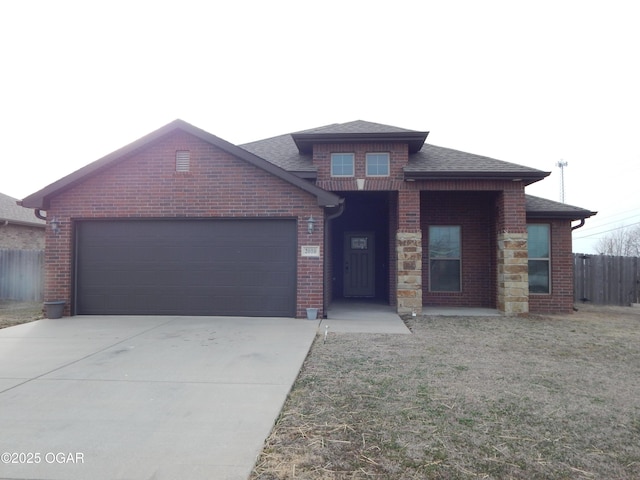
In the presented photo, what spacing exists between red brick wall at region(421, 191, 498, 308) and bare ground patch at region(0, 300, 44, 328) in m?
9.97

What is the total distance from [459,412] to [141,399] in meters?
3.24

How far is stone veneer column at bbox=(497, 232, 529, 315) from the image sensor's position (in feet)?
31.5

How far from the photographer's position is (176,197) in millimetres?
9164

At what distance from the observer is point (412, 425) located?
3.48 m

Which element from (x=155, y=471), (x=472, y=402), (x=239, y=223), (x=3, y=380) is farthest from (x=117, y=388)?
(x=239, y=223)

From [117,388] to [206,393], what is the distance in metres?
1.05

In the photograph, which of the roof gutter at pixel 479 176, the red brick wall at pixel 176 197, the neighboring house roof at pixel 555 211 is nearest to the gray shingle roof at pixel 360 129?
the roof gutter at pixel 479 176

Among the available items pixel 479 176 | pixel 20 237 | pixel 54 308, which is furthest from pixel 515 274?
pixel 20 237

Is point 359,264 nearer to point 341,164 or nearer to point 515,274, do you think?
point 341,164

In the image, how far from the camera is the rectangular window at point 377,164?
1022 cm

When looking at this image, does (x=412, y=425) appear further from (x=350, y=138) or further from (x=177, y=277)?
(x=350, y=138)

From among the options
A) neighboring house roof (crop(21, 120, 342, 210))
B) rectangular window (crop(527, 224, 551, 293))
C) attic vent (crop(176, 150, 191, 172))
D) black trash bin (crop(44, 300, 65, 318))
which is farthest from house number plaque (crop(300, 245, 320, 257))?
rectangular window (crop(527, 224, 551, 293))

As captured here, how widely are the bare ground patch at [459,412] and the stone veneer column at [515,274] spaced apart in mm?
2725

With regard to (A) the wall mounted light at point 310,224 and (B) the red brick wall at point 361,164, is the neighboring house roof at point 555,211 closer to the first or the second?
(B) the red brick wall at point 361,164
